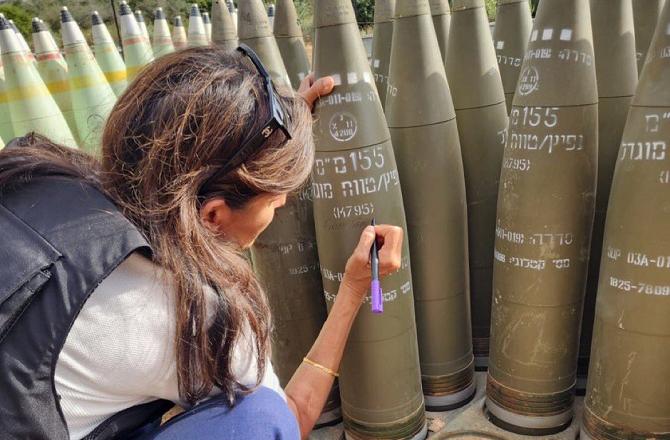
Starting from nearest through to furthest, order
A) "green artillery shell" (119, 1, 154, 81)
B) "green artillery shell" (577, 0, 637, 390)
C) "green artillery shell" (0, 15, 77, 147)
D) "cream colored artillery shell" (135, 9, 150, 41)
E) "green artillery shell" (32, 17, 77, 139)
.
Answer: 1. "green artillery shell" (577, 0, 637, 390)
2. "green artillery shell" (0, 15, 77, 147)
3. "green artillery shell" (32, 17, 77, 139)
4. "green artillery shell" (119, 1, 154, 81)
5. "cream colored artillery shell" (135, 9, 150, 41)

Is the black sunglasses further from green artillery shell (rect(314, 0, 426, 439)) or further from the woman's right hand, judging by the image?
green artillery shell (rect(314, 0, 426, 439))

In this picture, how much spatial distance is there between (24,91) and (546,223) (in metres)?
3.08

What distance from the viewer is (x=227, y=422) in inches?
42.9

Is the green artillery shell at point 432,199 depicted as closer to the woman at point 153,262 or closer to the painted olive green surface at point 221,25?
the painted olive green surface at point 221,25

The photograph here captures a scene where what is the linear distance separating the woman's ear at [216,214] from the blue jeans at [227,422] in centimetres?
33

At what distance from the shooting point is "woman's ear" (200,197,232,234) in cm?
104

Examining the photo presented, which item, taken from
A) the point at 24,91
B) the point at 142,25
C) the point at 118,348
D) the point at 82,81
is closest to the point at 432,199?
the point at 118,348

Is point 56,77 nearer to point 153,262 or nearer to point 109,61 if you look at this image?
point 109,61

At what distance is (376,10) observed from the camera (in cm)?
264

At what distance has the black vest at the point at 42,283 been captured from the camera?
32.4 inches

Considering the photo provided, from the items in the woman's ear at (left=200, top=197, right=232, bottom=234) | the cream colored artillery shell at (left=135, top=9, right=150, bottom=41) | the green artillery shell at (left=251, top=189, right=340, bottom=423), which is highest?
the cream colored artillery shell at (left=135, top=9, right=150, bottom=41)

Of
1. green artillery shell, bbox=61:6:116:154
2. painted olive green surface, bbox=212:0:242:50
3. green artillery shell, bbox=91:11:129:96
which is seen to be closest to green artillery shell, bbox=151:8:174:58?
green artillery shell, bbox=91:11:129:96

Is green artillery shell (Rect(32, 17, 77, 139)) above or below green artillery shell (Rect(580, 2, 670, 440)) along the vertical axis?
above

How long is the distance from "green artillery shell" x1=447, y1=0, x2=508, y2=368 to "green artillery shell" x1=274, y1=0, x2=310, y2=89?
24.8 inches
